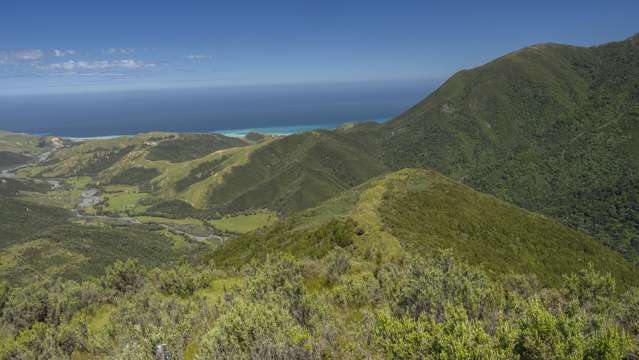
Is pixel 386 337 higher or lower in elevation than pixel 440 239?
higher

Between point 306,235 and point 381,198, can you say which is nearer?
point 306,235

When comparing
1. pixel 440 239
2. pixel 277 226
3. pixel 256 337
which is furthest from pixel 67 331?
pixel 277 226

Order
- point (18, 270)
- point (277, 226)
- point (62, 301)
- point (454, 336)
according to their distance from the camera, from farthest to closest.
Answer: point (18, 270) → point (277, 226) → point (62, 301) → point (454, 336)

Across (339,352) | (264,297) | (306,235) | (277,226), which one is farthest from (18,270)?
(339,352)

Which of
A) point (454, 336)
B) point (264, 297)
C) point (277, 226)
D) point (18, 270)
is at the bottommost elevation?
point (18, 270)

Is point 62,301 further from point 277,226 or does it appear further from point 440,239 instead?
point 277,226

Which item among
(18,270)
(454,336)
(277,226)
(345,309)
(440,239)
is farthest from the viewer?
(18,270)
